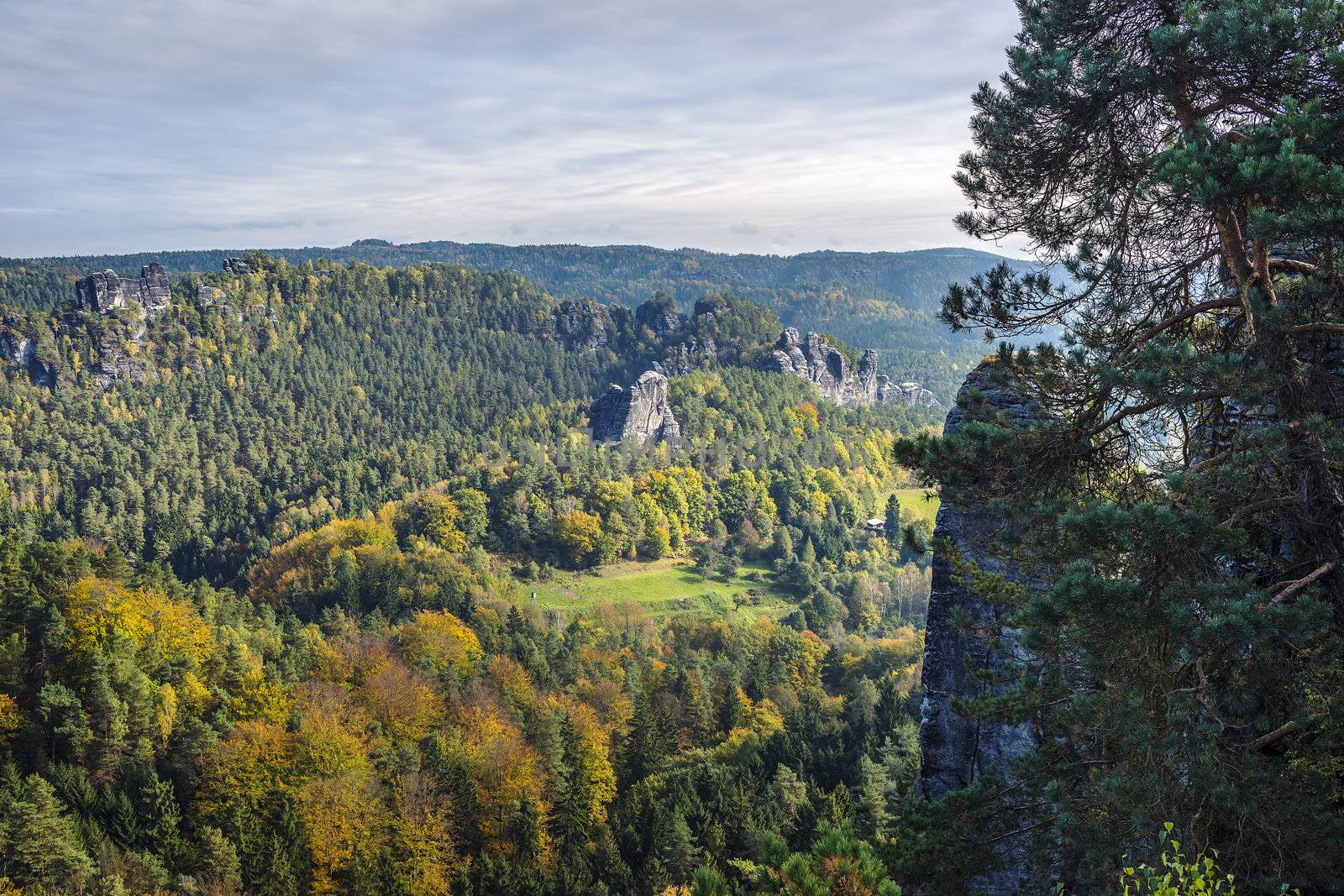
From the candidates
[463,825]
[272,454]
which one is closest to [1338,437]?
[463,825]

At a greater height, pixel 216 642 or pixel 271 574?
pixel 216 642

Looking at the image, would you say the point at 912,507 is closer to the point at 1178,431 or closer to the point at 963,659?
the point at 963,659

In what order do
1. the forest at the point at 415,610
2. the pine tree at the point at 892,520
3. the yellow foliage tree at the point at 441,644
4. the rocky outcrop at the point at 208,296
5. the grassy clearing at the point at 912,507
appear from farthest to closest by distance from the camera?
the rocky outcrop at the point at 208,296
the pine tree at the point at 892,520
the grassy clearing at the point at 912,507
the yellow foliage tree at the point at 441,644
the forest at the point at 415,610

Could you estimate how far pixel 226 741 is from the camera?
3206cm

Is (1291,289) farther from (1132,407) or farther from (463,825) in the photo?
(463,825)

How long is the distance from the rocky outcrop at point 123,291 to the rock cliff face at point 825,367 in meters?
95.8

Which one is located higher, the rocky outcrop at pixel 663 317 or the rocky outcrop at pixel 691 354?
the rocky outcrop at pixel 663 317

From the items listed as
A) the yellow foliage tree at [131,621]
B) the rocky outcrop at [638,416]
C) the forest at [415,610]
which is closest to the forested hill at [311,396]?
the forest at [415,610]

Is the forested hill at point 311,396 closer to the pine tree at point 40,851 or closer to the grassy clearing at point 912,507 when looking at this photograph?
the grassy clearing at point 912,507

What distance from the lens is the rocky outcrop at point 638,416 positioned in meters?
115

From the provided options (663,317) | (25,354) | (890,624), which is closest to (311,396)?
(25,354)

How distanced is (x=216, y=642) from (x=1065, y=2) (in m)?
42.4

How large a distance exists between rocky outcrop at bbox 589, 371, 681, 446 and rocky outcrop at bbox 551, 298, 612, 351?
52051mm

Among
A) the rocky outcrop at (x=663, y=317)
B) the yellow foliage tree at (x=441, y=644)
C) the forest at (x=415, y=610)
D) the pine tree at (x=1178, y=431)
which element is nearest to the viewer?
the pine tree at (x=1178, y=431)
